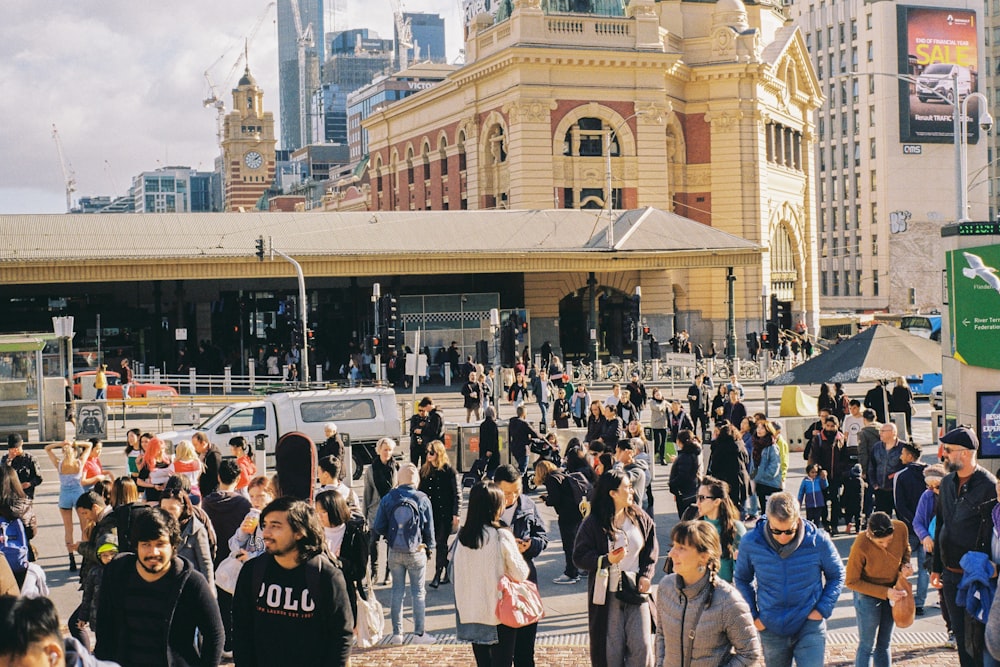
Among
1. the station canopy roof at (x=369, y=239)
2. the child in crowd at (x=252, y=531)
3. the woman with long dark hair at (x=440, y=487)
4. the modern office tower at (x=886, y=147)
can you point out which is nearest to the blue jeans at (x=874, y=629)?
the child in crowd at (x=252, y=531)

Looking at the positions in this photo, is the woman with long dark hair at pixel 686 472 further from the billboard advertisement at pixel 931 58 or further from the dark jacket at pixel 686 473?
the billboard advertisement at pixel 931 58

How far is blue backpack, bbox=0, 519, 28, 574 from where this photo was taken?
30.6 ft

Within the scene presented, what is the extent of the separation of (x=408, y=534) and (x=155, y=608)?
4641 mm

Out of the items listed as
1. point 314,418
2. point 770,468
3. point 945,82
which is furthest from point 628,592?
point 945,82

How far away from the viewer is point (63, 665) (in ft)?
15.5

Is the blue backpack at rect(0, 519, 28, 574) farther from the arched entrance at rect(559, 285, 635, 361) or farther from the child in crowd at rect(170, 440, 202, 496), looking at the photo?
the arched entrance at rect(559, 285, 635, 361)

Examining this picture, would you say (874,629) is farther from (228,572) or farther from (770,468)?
(770,468)

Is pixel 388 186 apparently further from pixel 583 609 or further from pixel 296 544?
pixel 296 544

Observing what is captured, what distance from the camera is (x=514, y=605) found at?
8367mm

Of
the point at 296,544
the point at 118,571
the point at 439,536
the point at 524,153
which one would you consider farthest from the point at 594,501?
the point at 524,153

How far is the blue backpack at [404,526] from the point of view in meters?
11.0

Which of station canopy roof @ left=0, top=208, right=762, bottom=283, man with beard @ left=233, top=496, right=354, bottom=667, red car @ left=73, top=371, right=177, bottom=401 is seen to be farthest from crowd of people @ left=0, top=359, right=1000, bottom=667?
station canopy roof @ left=0, top=208, right=762, bottom=283

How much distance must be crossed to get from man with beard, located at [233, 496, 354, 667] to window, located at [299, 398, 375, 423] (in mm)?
15795

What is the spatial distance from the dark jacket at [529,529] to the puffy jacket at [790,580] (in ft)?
7.01
